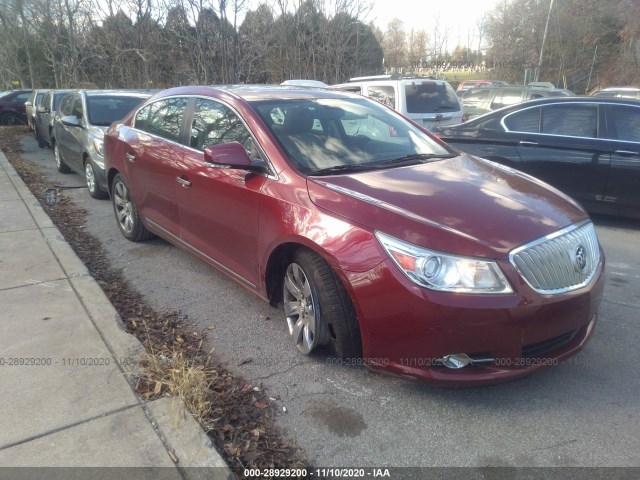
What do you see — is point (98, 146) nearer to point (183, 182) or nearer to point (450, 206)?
point (183, 182)

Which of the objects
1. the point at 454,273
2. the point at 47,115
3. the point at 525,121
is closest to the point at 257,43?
the point at 47,115

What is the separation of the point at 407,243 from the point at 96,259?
372cm

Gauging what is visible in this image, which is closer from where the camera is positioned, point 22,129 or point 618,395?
point 618,395

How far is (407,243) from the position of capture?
8.68ft

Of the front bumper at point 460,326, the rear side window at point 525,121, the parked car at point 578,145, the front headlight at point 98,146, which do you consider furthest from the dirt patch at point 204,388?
the rear side window at point 525,121

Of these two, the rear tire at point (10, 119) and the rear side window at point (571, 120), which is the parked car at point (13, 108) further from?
the rear side window at point (571, 120)

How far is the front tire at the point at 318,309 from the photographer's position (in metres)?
2.93

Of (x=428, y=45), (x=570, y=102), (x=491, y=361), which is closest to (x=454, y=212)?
(x=491, y=361)

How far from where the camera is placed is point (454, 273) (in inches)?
101

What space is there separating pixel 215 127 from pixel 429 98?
6.02 meters

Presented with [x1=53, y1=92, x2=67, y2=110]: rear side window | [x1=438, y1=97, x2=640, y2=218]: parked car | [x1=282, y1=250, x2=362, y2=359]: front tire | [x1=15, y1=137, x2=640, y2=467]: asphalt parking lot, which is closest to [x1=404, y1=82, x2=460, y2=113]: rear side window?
[x1=438, y1=97, x2=640, y2=218]: parked car

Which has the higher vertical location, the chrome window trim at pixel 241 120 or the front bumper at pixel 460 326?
the chrome window trim at pixel 241 120

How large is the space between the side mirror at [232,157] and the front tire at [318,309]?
27.3 inches

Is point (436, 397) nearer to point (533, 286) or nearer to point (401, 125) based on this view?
point (533, 286)
